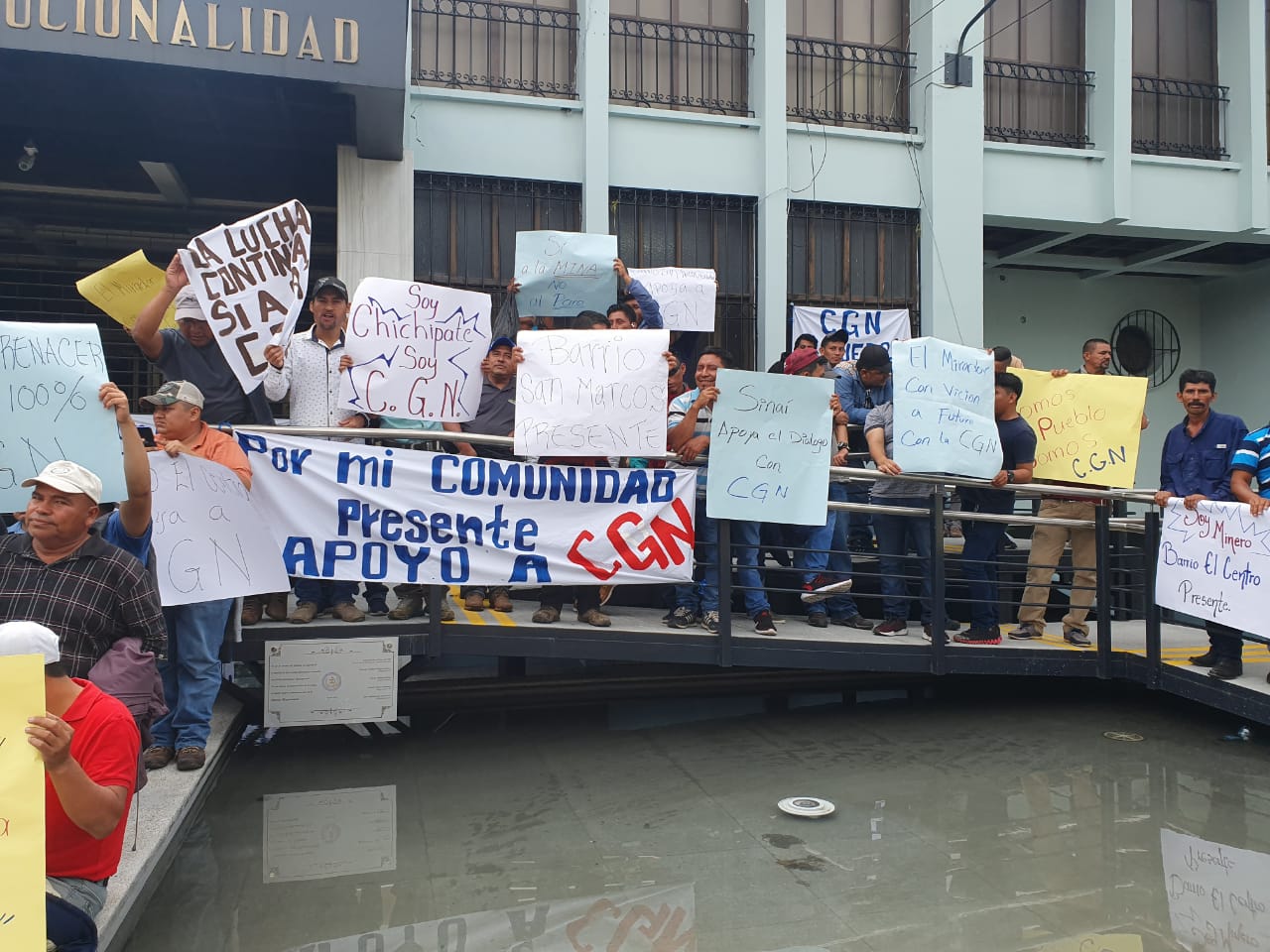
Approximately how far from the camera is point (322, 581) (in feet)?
20.6

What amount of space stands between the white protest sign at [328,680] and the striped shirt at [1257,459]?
507 cm

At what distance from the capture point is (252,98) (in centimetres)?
793

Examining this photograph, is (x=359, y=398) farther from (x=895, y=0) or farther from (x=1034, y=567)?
(x=895, y=0)

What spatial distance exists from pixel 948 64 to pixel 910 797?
8421 millimetres

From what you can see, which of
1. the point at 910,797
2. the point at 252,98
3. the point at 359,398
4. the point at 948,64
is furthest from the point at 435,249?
the point at 910,797

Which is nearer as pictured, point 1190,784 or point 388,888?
point 388,888

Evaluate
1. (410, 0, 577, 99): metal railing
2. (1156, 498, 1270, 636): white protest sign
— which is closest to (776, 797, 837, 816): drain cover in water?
(1156, 498, 1270, 636): white protest sign

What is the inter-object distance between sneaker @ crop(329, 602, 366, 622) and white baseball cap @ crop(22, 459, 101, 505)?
257cm

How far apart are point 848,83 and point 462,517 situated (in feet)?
25.0

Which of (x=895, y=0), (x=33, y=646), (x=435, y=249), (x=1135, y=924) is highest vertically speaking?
(x=895, y=0)

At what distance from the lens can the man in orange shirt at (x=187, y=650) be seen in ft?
16.5

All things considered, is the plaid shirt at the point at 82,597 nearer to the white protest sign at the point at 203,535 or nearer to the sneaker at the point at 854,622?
the white protest sign at the point at 203,535

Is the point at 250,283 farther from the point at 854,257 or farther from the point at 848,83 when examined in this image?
the point at 848,83

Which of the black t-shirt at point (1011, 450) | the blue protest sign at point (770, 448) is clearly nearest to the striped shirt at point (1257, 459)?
the black t-shirt at point (1011, 450)
